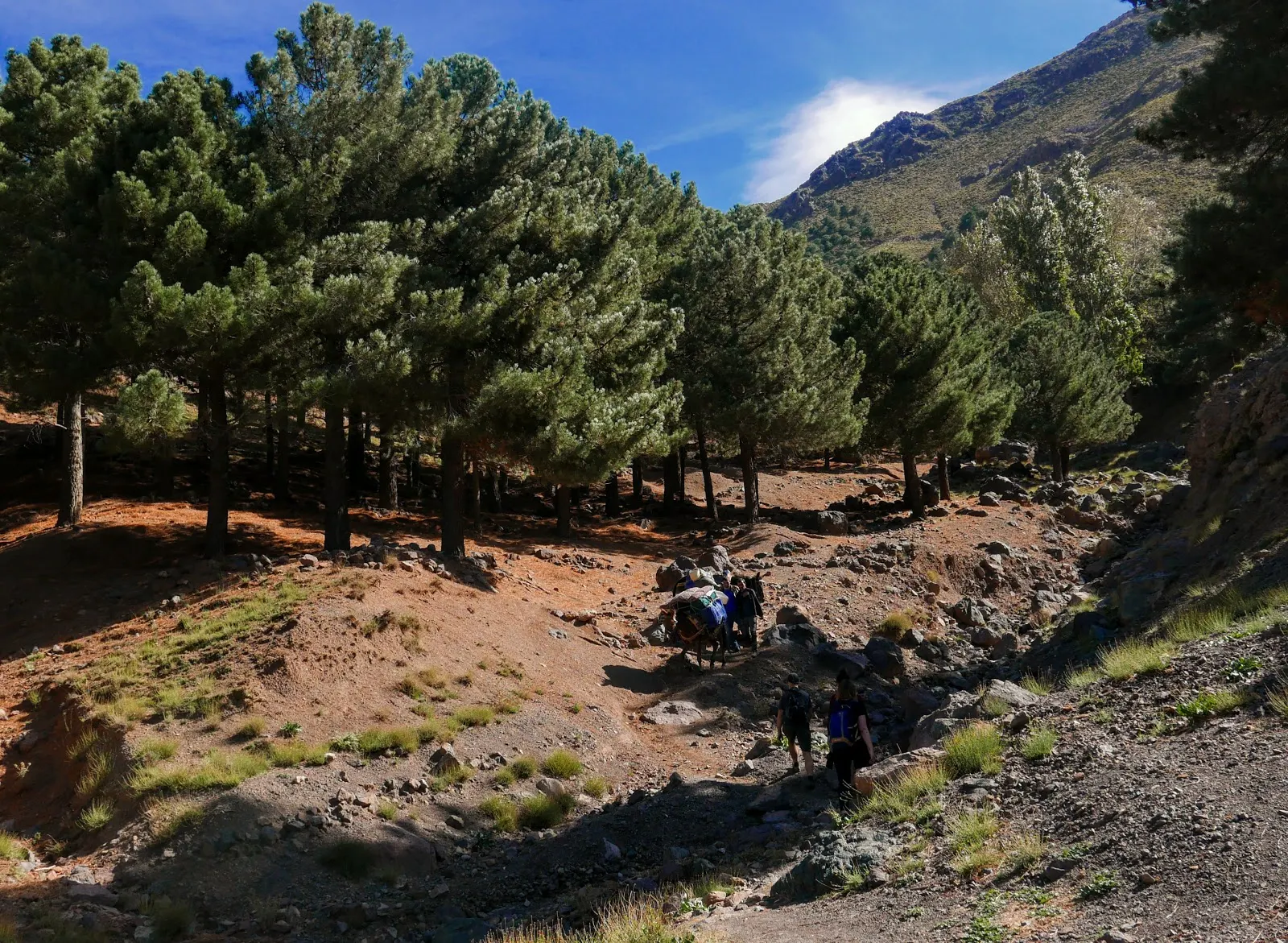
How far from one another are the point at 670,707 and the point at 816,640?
4.14m

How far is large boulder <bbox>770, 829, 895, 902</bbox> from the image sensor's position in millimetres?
7633

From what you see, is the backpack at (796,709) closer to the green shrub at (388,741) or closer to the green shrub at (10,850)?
the green shrub at (388,741)

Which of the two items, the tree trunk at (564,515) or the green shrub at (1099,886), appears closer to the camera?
the green shrub at (1099,886)

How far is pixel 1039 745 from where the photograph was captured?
8.55 meters

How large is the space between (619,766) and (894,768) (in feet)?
15.7

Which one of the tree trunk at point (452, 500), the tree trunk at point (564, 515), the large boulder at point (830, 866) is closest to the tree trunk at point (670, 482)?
the tree trunk at point (564, 515)

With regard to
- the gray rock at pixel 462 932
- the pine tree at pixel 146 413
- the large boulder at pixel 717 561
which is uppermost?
the pine tree at pixel 146 413

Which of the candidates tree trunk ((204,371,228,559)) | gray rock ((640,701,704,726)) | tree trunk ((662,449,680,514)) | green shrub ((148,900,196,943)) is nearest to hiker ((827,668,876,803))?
gray rock ((640,701,704,726))

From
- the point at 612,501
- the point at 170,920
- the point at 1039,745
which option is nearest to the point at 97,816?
the point at 170,920

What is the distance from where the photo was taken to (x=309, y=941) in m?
8.45

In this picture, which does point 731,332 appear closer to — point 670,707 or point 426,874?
point 670,707

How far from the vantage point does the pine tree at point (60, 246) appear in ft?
49.0

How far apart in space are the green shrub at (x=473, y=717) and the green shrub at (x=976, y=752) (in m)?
6.42

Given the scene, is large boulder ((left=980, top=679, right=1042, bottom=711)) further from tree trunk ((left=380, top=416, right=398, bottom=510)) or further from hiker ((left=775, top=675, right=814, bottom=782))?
tree trunk ((left=380, top=416, right=398, bottom=510))
